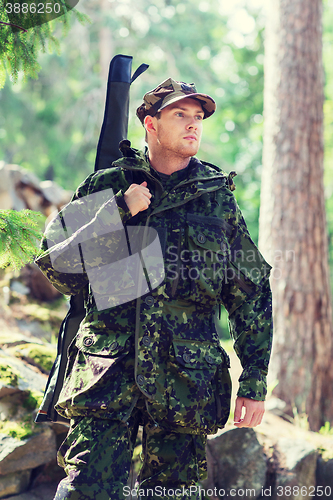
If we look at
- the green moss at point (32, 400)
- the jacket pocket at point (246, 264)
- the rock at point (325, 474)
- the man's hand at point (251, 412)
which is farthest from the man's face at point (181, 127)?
the rock at point (325, 474)

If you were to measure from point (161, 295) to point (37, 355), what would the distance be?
2.27m

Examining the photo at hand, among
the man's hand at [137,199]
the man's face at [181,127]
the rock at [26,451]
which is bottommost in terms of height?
the rock at [26,451]

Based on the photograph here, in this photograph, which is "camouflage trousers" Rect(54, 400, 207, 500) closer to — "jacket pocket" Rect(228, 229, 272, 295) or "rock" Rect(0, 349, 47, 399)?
"jacket pocket" Rect(228, 229, 272, 295)

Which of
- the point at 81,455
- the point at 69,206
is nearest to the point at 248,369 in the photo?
the point at 81,455

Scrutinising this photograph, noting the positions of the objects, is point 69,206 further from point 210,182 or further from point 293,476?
point 293,476

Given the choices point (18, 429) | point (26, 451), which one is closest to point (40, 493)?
point (26, 451)

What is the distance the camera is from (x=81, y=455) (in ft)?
7.07

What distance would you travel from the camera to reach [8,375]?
3.51 meters

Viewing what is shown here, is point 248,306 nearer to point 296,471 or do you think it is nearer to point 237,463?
point 237,463

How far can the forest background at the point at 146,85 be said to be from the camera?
50.5 feet

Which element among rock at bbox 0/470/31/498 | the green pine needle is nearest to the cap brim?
the green pine needle

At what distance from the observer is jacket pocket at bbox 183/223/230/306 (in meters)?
2.46

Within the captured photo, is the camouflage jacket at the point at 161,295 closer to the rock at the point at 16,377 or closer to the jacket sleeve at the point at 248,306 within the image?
the jacket sleeve at the point at 248,306

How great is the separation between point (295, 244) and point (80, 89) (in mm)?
12268
